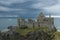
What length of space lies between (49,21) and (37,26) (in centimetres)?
39

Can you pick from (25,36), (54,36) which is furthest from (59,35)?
(25,36)

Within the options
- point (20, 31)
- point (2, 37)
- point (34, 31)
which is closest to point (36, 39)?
point (34, 31)

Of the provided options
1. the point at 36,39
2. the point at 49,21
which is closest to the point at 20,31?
the point at 36,39

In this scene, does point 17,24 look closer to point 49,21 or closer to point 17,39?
point 17,39

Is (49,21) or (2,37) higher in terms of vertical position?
(49,21)

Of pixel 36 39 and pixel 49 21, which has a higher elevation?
pixel 49 21

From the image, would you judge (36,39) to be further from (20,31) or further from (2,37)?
(2,37)

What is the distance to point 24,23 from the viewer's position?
4262 mm

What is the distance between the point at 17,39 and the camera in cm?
430

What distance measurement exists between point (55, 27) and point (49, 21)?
272 millimetres

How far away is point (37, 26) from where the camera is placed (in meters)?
4.39

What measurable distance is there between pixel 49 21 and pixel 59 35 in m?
0.49

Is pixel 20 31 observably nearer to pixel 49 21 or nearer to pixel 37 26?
pixel 37 26

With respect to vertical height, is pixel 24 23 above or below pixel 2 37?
above
